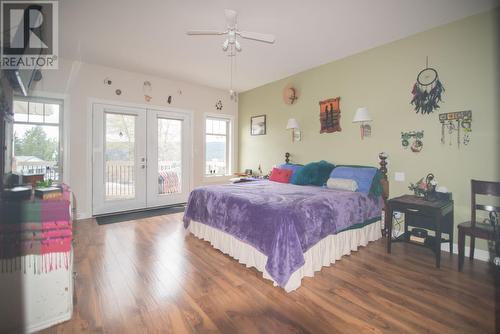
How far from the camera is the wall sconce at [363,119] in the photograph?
3.42 metres

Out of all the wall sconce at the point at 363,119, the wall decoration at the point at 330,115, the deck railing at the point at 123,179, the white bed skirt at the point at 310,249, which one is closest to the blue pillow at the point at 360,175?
the white bed skirt at the point at 310,249

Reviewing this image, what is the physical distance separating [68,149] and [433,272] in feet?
17.6

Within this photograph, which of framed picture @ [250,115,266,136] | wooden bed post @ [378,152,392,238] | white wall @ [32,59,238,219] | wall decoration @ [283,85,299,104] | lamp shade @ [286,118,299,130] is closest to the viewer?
wooden bed post @ [378,152,392,238]

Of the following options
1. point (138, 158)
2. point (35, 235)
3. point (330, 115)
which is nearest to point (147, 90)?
point (138, 158)

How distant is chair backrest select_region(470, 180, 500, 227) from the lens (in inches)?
93.5

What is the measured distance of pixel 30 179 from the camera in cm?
216

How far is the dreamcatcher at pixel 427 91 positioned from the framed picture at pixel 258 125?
3010mm

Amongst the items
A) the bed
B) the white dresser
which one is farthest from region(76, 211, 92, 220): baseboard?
the white dresser

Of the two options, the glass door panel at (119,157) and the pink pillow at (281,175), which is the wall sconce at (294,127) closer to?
the pink pillow at (281,175)

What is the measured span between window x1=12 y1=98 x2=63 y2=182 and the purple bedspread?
2651 millimetres

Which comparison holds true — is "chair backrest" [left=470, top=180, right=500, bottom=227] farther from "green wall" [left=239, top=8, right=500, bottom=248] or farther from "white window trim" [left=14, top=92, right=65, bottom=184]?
"white window trim" [left=14, top=92, right=65, bottom=184]

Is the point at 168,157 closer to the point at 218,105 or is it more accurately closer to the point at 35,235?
the point at 218,105

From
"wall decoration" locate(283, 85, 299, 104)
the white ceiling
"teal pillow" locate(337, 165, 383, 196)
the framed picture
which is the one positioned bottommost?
"teal pillow" locate(337, 165, 383, 196)

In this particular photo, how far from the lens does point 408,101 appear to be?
3221 millimetres
